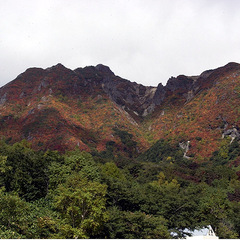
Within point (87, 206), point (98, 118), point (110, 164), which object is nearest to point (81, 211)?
point (87, 206)

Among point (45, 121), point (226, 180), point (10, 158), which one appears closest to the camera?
point (10, 158)

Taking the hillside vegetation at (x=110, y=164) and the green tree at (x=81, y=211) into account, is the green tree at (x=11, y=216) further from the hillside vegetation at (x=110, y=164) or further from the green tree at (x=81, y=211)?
the green tree at (x=81, y=211)

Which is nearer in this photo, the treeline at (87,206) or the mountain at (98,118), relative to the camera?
the treeline at (87,206)

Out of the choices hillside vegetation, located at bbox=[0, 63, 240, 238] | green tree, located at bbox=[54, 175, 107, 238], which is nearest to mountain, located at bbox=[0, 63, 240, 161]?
hillside vegetation, located at bbox=[0, 63, 240, 238]

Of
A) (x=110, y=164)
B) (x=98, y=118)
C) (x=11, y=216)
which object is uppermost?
(x=98, y=118)

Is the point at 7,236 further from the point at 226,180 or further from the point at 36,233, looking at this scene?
the point at 226,180

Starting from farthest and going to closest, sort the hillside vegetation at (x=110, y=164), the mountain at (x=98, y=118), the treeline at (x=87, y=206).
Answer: the mountain at (x=98, y=118)
the hillside vegetation at (x=110, y=164)
the treeline at (x=87, y=206)

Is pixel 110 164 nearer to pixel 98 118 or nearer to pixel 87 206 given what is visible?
pixel 87 206

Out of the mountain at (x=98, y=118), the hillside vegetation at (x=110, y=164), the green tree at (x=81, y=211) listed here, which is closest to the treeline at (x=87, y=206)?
the green tree at (x=81, y=211)

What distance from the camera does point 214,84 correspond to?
172250mm

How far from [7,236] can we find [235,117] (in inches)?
5016

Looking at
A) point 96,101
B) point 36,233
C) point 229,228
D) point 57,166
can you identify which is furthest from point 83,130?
point 36,233

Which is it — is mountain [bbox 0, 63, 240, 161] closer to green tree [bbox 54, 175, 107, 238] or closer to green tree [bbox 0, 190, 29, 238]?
green tree [bbox 54, 175, 107, 238]

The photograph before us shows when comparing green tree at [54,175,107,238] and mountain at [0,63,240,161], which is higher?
mountain at [0,63,240,161]
